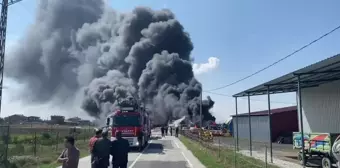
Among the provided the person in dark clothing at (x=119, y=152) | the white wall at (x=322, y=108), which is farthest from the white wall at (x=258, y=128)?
the person in dark clothing at (x=119, y=152)

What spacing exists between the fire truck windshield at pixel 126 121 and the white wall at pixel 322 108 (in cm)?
1192

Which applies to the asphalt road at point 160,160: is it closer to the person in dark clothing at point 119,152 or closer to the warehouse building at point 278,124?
the person in dark clothing at point 119,152

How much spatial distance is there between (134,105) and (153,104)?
43.8 m

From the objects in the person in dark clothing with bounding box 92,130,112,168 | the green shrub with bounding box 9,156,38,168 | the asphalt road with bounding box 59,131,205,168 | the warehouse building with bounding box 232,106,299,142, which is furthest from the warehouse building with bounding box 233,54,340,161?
the warehouse building with bounding box 232,106,299,142

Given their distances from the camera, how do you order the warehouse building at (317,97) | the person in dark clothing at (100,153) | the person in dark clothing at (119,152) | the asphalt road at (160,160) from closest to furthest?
the person in dark clothing at (100,153)
the person in dark clothing at (119,152)
the asphalt road at (160,160)
the warehouse building at (317,97)

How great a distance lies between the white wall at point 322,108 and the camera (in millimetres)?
24078

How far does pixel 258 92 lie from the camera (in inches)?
1037

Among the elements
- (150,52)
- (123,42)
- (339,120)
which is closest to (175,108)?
(150,52)

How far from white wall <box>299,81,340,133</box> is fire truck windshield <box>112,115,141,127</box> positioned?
1192 cm

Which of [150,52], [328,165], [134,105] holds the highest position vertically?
[150,52]

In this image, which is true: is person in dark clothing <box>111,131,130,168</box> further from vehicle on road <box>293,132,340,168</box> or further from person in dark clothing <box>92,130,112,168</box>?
vehicle on road <box>293,132,340,168</box>

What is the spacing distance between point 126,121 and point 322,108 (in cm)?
1332

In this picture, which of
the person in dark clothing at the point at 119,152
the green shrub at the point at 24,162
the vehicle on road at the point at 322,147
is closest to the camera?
the person in dark clothing at the point at 119,152

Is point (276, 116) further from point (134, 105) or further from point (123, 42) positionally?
point (123, 42)
